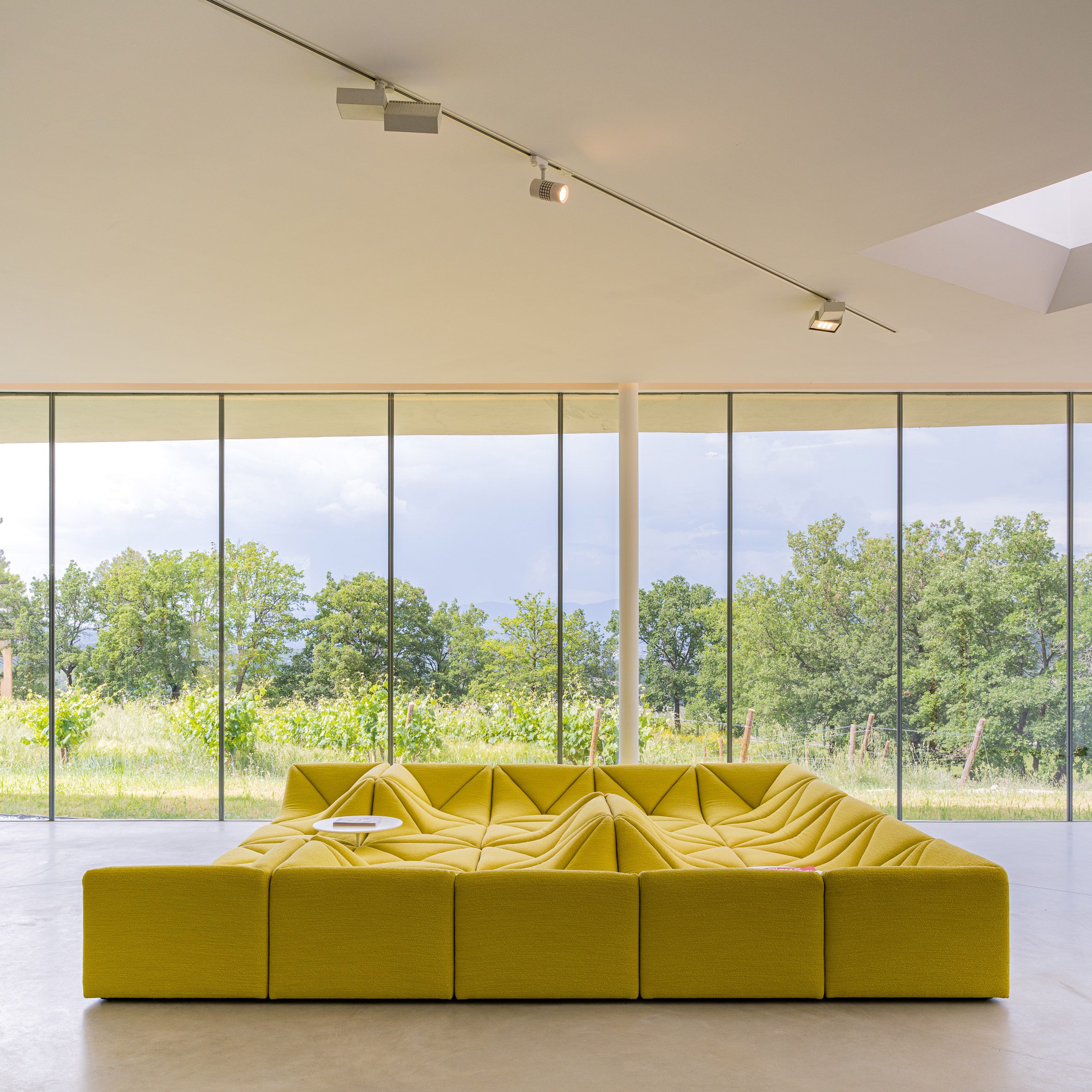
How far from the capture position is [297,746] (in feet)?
26.6

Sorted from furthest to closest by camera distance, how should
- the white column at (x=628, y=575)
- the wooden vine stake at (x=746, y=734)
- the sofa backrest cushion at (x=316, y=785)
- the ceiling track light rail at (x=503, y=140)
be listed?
the wooden vine stake at (x=746, y=734), the white column at (x=628, y=575), the sofa backrest cushion at (x=316, y=785), the ceiling track light rail at (x=503, y=140)

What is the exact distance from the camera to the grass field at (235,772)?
26.0ft

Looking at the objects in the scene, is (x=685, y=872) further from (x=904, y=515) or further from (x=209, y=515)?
(x=209, y=515)

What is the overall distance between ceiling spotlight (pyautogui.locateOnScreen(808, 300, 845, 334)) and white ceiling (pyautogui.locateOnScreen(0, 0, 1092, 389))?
0.08m

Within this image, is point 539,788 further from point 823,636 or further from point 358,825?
point 823,636

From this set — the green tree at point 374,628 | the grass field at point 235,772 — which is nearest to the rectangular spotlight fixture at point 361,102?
the green tree at point 374,628

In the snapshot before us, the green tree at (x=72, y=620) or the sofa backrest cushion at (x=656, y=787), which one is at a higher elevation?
the green tree at (x=72, y=620)

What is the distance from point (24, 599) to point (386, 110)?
685 centimetres

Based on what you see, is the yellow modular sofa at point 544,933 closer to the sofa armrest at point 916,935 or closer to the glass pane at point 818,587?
the sofa armrest at point 916,935

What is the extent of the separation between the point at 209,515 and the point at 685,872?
5723 millimetres

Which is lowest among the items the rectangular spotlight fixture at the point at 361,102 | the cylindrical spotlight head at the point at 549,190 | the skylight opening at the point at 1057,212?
the cylindrical spotlight head at the point at 549,190

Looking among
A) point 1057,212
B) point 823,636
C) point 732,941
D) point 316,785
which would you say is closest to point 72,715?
point 316,785

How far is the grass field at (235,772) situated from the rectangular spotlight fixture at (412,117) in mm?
5910

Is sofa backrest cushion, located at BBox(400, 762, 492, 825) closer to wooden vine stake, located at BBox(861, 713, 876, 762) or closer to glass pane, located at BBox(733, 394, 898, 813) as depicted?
glass pane, located at BBox(733, 394, 898, 813)
